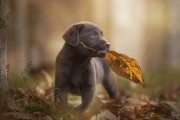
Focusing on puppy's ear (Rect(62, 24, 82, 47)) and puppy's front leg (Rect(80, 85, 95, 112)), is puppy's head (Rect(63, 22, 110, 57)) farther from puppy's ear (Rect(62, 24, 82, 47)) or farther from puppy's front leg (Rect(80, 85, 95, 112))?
puppy's front leg (Rect(80, 85, 95, 112))

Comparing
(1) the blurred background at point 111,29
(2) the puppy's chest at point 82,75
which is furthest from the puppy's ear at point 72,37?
(1) the blurred background at point 111,29

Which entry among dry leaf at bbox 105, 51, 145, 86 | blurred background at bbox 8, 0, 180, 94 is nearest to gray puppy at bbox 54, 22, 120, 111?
dry leaf at bbox 105, 51, 145, 86

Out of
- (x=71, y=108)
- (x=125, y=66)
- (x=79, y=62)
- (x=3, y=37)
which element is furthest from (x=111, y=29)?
(x=3, y=37)

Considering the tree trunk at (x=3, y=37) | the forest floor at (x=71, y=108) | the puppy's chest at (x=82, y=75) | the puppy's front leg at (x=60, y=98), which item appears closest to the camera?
the forest floor at (x=71, y=108)

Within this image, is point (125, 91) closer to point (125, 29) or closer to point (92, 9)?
point (92, 9)

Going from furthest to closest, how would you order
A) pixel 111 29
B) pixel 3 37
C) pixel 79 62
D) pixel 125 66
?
pixel 111 29 < pixel 79 62 < pixel 125 66 < pixel 3 37

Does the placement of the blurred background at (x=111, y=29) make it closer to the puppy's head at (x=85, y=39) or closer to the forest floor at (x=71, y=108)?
the forest floor at (x=71, y=108)

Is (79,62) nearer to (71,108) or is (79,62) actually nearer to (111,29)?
(71,108)
